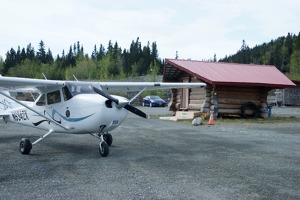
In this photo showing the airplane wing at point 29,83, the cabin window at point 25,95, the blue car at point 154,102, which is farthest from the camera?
the blue car at point 154,102

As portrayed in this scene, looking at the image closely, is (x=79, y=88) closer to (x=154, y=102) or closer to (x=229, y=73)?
(x=229, y=73)

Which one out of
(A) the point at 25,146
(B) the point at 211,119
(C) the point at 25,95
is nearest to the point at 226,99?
(B) the point at 211,119

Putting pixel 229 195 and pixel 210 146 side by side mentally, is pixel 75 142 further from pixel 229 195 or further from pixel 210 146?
pixel 229 195

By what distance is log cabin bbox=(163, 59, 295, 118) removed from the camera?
784 inches

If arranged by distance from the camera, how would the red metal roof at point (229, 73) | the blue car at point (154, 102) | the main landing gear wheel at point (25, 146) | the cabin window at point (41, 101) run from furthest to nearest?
the blue car at point (154, 102) < the red metal roof at point (229, 73) < the cabin window at point (41, 101) < the main landing gear wheel at point (25, 146)

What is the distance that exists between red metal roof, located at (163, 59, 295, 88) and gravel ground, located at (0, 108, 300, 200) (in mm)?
8515

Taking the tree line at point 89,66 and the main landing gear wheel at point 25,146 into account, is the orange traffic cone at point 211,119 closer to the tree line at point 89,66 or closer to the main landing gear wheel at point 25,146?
the main landing gear wheel at point 25,146

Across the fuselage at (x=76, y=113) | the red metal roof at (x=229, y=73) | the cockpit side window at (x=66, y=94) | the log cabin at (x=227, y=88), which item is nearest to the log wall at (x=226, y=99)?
the log cabin at (x=227, y=88)

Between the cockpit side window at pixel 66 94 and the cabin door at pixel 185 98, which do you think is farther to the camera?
the cabin door at pixel 185 98

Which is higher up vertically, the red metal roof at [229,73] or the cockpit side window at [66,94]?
the red metal roof at [229,73]

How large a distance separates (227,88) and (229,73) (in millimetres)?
1416

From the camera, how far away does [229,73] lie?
2159cm

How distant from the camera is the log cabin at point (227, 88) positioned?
19.9m

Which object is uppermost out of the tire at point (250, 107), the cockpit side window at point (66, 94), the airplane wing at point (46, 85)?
the airplane wing at point (46, 85)
